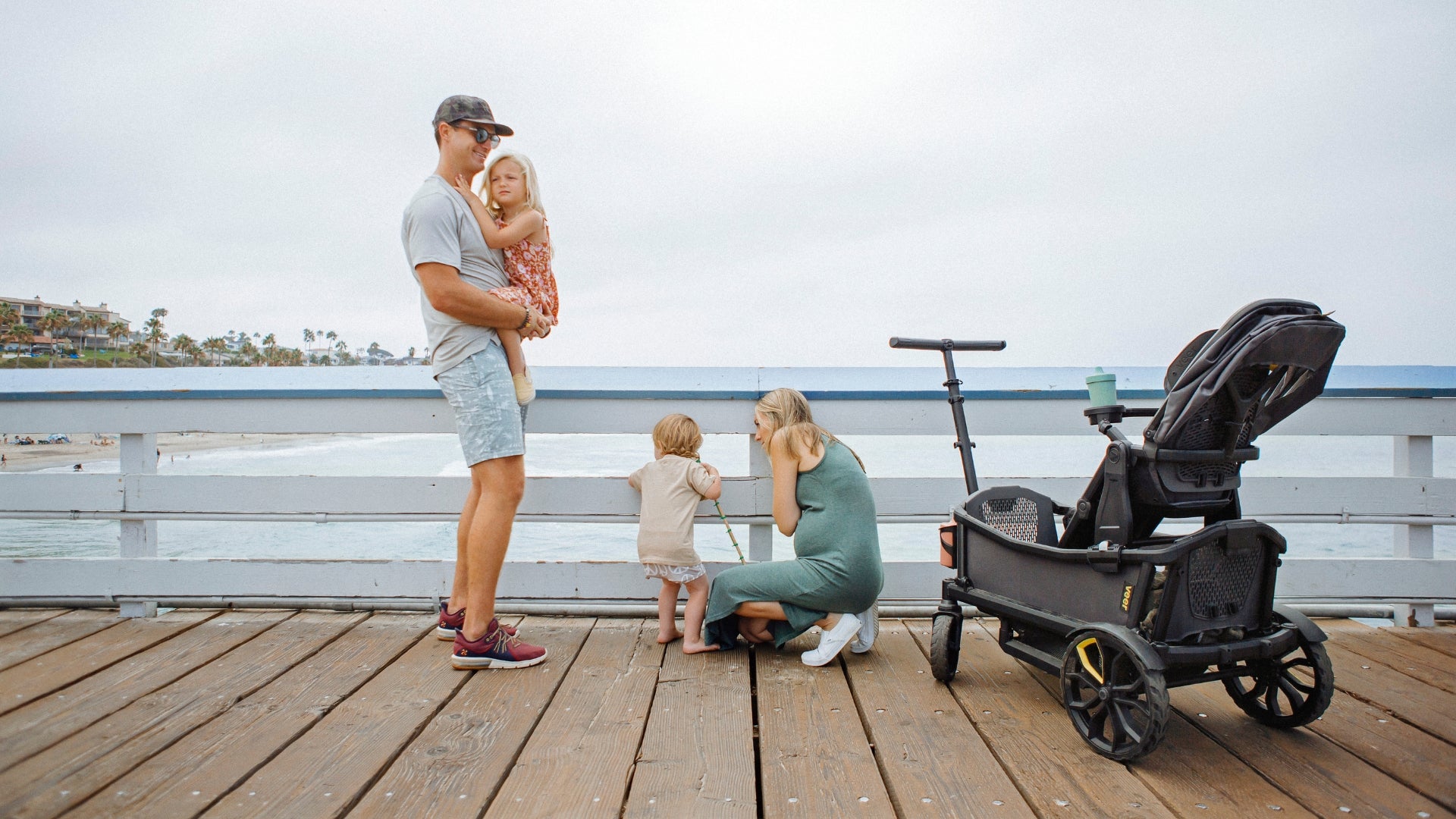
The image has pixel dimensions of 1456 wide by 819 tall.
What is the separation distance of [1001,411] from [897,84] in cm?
981

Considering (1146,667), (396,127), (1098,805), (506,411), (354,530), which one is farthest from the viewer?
(396,127)

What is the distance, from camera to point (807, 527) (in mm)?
2445

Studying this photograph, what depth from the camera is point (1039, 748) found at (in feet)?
5.85

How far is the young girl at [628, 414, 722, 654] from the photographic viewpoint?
2.53 m

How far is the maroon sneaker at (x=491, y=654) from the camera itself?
234cm

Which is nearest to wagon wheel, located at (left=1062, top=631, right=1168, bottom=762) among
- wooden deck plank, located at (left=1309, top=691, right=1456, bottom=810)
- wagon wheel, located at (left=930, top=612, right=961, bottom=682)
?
wagon wheel, located at (left=930, top=612, right=961, bottom=682)

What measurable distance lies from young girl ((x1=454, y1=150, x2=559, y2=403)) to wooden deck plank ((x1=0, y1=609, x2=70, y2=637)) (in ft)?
7.00

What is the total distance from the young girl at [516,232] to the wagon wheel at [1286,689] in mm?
2170

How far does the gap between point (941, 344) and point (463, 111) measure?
1693mm

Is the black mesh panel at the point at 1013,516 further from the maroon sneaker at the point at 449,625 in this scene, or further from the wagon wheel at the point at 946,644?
the maroon sneaker at the point at 449,625

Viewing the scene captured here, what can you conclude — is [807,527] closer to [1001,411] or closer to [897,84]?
[1001,411]

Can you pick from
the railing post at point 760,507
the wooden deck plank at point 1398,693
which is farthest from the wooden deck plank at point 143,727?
the wooden deck plank at point 1398,693

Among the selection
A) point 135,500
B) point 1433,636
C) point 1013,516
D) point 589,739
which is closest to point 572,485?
point 589,739

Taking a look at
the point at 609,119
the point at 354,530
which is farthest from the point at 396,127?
the point at 354,530
